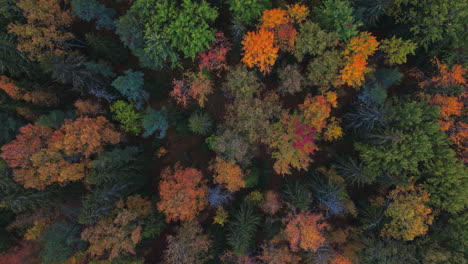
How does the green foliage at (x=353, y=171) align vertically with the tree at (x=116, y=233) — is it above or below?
above

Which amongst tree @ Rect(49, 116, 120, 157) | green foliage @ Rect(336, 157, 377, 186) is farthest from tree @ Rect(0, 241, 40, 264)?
green foliage @ Rect(336, 157, 377, 186)

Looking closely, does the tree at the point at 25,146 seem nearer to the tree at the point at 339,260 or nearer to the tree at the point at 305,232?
the tree at the point at 305,232

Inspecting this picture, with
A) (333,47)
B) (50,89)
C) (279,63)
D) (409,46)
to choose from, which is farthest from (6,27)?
(409,46)

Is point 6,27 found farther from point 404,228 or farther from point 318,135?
point 404,228

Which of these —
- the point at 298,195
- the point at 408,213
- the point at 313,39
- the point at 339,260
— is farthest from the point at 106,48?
the point at 408,213

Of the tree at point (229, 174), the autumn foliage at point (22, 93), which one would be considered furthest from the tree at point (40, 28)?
the tree at point (229, 174)

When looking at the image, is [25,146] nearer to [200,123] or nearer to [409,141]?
[200,123]
